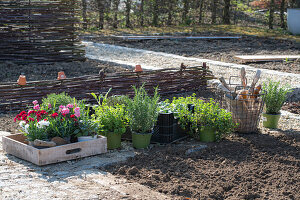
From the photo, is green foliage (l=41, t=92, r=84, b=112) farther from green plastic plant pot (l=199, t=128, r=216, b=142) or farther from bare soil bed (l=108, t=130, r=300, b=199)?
green plastic plant pot (l=199, t=128, r=216, b=142)

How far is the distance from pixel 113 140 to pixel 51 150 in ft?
2.68

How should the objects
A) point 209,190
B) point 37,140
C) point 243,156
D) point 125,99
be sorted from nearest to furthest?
point 209,190 < point 37,140 < point 243,156 < point 125,99

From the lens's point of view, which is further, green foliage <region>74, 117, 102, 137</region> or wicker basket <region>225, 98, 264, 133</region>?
wicker basket <region>225, 98, 264, 133</region>

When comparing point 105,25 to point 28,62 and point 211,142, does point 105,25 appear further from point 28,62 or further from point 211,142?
point 211,142

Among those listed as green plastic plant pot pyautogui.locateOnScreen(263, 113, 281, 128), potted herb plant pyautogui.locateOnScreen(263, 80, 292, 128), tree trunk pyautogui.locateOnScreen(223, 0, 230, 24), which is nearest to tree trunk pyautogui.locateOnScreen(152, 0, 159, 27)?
tree trunk pyautogui.locateOnScreen(223, 0, 230, 24)

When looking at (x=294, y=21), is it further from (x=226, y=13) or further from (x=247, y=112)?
(x=247, y=112)

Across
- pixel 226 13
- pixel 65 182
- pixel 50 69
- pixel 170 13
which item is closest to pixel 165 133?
pixel 65 182

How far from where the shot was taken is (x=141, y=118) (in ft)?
16.2

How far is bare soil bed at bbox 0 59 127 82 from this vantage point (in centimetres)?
901

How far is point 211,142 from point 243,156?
0.61 metres

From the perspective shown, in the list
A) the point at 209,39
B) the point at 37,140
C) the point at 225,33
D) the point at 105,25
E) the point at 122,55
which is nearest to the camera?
the point at 37,140

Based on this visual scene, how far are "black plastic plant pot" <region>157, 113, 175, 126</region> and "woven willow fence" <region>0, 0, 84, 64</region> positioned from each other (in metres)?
5.77

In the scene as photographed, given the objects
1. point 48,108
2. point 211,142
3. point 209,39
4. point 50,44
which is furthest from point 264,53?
point 48,108

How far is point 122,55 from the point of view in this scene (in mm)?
11711
